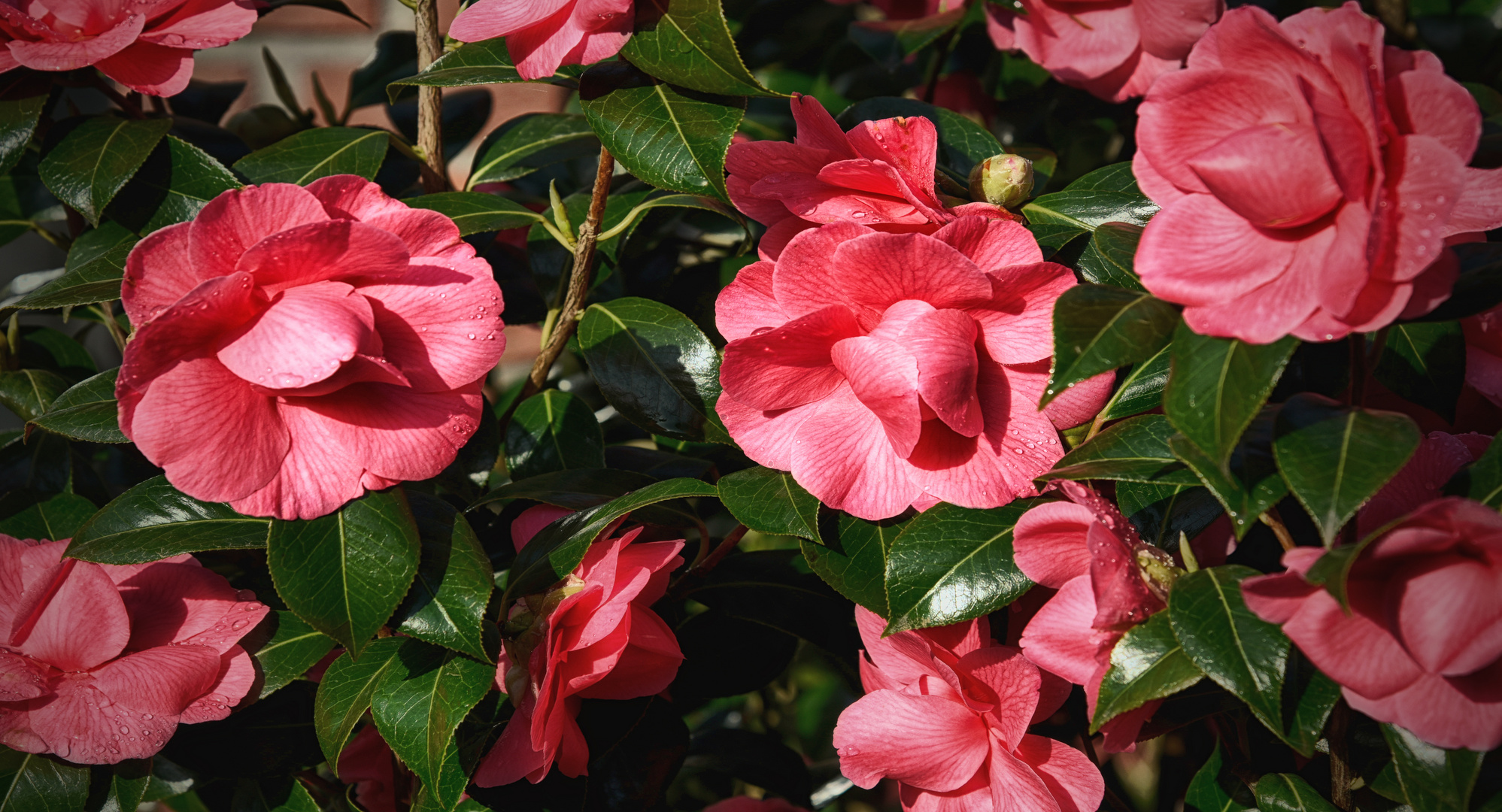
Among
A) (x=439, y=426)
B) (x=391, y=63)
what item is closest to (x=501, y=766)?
(x=439, y=426)

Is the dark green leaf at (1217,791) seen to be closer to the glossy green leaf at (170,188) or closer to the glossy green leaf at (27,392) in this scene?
the glossy green leaf at (170,188)

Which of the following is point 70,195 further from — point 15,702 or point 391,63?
point 391,63

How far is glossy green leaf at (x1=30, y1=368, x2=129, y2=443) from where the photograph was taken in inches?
23.7

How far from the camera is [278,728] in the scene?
74 cm

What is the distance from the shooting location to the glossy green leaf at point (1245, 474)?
0.43m

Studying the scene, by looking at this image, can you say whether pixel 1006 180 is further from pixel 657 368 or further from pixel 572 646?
pixel 572 646

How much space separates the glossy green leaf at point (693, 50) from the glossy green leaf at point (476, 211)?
0.68 feet

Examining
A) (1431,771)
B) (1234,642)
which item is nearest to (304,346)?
(1234,642)

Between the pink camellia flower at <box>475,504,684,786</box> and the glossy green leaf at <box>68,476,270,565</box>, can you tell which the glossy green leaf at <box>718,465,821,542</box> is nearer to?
the pink camellia flower at <box>475,504,684,786</box>

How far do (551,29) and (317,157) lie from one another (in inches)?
11.8

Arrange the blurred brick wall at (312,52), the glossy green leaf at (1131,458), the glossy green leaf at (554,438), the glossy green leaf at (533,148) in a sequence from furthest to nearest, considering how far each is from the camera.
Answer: the blurred brick wall at (312,52) < the glossy green leaf at (533,148) < the glossy green leaf at (554,438) < the glossy green leaf at (1131,458)

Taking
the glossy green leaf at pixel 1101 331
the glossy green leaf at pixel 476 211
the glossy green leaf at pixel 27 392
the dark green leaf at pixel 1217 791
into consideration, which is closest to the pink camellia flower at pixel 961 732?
the dark green leaf at pixel 1217 791

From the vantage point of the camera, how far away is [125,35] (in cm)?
69

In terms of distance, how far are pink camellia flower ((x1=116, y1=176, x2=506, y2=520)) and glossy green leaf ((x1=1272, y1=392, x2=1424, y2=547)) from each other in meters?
0.40
